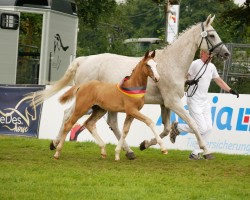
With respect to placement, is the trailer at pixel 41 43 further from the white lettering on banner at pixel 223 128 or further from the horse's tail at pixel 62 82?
the horse's tail at pixel 62 82

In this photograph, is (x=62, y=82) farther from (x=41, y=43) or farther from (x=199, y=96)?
(x=41, y=43)

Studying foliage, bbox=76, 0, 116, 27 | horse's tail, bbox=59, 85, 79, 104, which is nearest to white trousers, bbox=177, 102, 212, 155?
horse's tail, bbox=59, 85, 79, 104

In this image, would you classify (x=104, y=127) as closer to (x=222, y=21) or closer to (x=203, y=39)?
(x=203, y=39)

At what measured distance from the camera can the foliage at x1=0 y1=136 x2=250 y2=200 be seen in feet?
32.1

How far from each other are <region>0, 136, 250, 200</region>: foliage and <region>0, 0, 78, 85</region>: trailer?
22.6ft

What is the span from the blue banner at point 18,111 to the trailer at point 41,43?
2.67m

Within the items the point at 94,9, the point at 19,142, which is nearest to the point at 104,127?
the point at 19,142

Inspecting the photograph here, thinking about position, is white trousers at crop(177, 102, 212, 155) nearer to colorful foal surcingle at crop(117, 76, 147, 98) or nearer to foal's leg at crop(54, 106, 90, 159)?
colorful foal surcingle at crop(117, 76, 147, 98)

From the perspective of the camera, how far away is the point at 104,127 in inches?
699

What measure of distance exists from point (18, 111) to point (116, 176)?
7.89 meters

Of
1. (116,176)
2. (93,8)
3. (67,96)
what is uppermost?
(93,8)

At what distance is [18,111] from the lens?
18.8m

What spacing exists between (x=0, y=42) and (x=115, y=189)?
12.6 meters

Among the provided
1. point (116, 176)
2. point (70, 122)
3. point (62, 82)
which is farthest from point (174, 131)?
point (116, 176)
